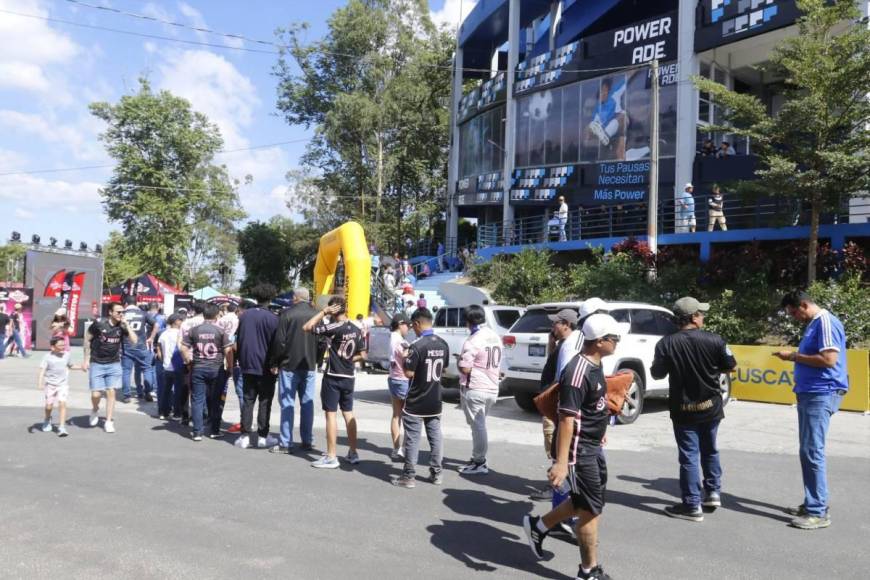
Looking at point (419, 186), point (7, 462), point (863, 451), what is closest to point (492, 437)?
point (863, 451)

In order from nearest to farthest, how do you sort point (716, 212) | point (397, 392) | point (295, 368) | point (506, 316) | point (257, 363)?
point (397, 392) → point (295, 368) → point (257, 363) → point (506, 316) → point (716, 212)

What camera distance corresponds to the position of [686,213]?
21.7 meters

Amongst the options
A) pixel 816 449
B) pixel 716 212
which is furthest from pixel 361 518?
pixel 716 212

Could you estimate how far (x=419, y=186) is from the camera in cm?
4419

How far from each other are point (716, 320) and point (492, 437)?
8.93m

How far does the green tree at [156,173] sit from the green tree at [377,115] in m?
6.26

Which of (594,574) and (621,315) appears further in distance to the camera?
(621,315)

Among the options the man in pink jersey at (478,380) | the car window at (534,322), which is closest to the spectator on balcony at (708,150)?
the car window at (534,322)

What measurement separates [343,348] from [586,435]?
3747mm

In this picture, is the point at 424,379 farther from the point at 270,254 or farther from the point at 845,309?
the point at 270,254

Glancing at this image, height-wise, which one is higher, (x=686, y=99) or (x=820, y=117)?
(x=686, y=99)

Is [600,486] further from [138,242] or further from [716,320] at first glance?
[138,242]

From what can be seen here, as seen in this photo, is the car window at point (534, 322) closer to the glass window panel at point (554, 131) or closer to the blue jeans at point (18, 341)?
the blue jeans at point (18, 341)

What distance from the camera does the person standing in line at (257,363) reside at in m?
8.91
